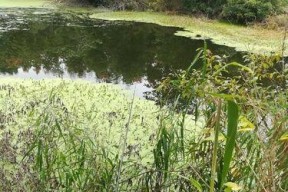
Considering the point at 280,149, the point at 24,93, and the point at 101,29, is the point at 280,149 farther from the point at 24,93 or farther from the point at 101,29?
the point at 101,29

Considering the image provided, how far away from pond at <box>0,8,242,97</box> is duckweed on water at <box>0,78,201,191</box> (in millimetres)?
1121

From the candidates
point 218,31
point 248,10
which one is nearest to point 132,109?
point 218,31

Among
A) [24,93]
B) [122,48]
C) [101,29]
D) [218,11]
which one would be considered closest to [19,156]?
[24,93]

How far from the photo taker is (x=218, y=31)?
12.8 meters

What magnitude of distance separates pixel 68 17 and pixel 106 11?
2.09 metres

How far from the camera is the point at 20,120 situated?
4949mm

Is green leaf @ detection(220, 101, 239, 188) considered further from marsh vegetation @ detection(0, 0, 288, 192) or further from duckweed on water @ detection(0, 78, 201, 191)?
duckweed on water @ detection(0, 78, 201, 191)

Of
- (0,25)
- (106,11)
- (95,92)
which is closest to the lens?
(95,92)

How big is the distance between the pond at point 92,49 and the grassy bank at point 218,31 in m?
0.53

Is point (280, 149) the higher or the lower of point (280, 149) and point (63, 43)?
the higher

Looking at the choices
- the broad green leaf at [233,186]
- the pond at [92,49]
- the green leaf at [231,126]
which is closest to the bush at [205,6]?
the pond at [92,49]

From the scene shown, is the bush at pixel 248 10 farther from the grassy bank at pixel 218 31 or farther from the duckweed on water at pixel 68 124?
the duckweed on water at pixel 68 124

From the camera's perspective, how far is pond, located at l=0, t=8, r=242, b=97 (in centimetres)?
832

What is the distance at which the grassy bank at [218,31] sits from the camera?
11.2 metres
